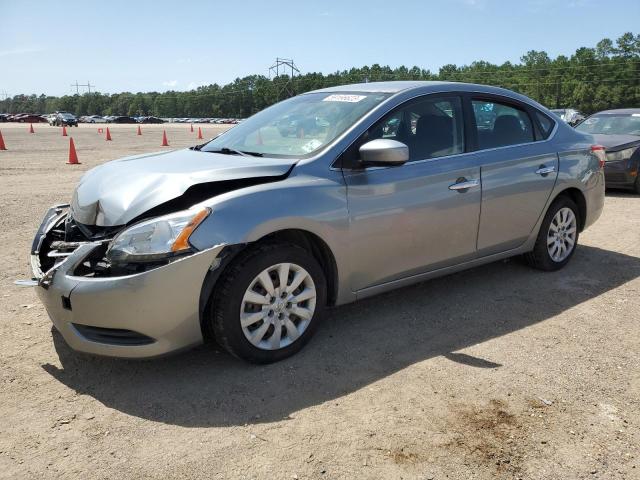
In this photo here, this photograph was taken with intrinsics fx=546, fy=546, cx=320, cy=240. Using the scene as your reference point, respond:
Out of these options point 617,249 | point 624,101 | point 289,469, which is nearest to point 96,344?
point 289,469

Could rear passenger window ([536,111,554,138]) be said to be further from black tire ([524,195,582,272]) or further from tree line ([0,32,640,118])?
tree line ([0,32,640,118])

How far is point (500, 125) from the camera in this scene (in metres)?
4.64

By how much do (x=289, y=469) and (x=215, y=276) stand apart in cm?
113

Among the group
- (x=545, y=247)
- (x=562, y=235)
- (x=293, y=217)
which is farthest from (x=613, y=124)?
(x=293, y=217)

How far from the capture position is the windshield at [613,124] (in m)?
10.4

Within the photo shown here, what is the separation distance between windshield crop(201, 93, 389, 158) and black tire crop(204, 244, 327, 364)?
75cm

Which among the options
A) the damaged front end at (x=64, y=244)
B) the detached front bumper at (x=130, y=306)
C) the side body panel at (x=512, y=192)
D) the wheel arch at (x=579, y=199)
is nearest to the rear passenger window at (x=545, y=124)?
the side body panel at (x=512, y=192)

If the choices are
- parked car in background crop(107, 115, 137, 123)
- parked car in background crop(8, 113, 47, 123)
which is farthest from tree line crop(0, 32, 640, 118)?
parked car in background crop(8, 113, 47, 123)

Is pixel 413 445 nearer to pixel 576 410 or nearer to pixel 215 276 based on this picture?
pixel 576 410

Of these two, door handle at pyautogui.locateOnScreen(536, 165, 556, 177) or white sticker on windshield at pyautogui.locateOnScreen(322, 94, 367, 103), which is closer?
white sticker on windshield at pyautogui.locateOnScreen(322, 94, 367, 103)

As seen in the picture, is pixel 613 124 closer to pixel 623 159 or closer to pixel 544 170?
pixel 623 159

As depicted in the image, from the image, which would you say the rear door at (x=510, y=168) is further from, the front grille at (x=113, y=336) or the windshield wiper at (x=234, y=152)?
the front grille at (x=113, y=336)

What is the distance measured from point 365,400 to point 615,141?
29.4 ft

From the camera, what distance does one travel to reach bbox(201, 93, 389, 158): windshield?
3770 millimetres
